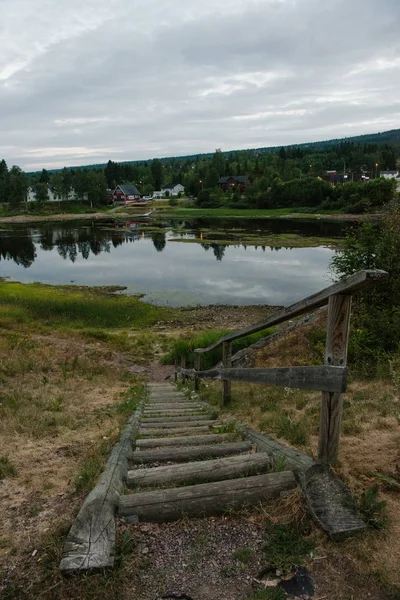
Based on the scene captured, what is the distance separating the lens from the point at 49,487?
3713 millimetres

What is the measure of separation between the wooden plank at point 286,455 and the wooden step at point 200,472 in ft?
0.47

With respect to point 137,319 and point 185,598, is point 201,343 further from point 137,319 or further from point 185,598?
point 185,598

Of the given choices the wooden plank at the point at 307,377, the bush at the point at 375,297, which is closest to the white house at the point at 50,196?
the bush at the point at 375,297

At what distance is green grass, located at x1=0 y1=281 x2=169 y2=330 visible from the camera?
2408cm

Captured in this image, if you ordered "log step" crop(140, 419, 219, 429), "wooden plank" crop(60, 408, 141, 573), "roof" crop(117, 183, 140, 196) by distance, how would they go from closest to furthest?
"wooden plank" crop(60, 408, 141, 573) < "log step" crop(140, 419, 219, 429) < "roof" crop(117, 183, 140, 196)

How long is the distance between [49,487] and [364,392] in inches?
194

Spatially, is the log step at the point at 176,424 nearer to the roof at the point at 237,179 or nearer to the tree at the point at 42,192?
the tree at the point at 42,192

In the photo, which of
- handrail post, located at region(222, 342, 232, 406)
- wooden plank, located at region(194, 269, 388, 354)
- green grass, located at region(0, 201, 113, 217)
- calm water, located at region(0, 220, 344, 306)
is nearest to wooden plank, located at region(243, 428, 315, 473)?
wooden plank, located at region(194, 269, 388, 354)

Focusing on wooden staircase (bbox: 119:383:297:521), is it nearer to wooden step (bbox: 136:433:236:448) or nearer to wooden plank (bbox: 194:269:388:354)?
wooden step (bbox: 136:433:236:448)

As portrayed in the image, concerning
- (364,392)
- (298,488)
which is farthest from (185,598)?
(364,392)

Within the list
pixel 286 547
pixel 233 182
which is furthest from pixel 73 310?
pixel 233 182

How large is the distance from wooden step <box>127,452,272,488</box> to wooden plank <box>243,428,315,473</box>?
5.7 inches

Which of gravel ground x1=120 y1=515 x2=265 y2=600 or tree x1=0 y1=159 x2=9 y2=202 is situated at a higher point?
tree x1=0 y1=159 x2=9 y2=202

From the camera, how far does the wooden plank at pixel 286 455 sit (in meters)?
3.27
